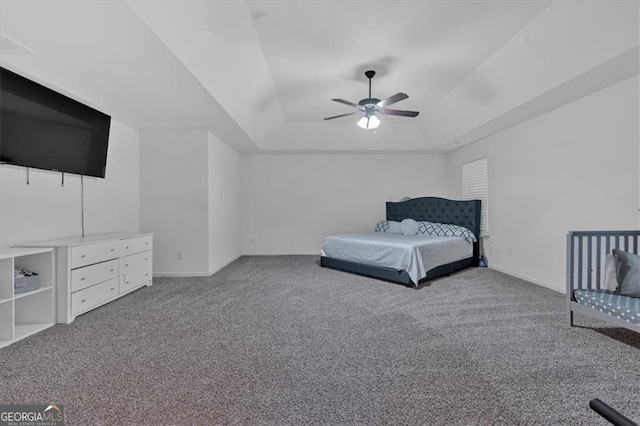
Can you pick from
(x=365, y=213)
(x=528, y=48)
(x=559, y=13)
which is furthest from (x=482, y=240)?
(x=559, y=13)

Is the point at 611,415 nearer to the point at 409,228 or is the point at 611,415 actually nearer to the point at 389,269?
the point at 389,269

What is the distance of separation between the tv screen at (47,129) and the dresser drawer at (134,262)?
1133 millimetres

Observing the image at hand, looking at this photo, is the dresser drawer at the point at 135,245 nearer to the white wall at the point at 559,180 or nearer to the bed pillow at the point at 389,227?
the bed pillow at the point at 389,227

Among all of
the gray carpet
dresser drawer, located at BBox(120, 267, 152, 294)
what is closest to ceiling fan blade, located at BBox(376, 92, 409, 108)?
the gray carpet

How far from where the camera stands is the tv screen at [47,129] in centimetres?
271

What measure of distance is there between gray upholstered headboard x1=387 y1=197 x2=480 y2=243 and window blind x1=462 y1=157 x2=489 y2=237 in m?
0.15

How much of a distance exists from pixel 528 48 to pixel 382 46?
4.95 feet

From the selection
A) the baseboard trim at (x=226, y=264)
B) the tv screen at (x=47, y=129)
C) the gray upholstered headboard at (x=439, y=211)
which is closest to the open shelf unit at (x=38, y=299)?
the tv screen at (x=47, y=129)

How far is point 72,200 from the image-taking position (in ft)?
12.1

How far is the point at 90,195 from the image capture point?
3994 mm

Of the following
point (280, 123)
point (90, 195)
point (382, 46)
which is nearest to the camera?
point (382, 46)

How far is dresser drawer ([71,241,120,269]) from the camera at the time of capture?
301 centimetres

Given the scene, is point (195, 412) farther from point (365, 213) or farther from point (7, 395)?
point (365, 213)

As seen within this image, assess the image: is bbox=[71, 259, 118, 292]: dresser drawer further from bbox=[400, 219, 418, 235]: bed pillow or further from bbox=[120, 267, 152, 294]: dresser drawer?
bbox=[400, 219, 418, 235]: bed pillow
